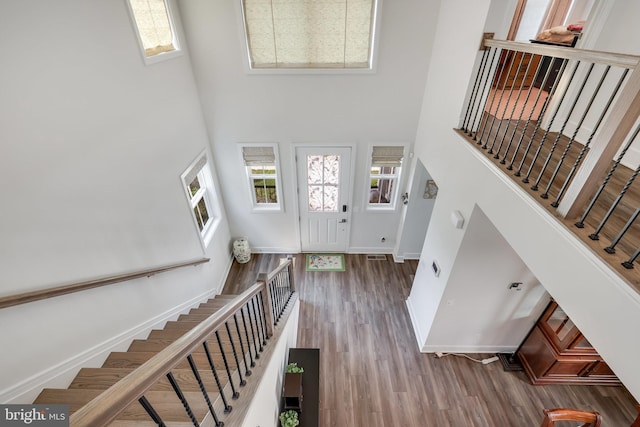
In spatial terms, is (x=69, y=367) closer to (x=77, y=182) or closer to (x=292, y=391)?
(x=77, y=182)

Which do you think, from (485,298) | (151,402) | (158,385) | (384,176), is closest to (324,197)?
(384,176)

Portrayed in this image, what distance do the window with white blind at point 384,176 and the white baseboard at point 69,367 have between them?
3.83 metres

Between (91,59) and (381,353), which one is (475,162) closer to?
(381,353)

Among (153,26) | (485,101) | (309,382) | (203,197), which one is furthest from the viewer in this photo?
(203,197)

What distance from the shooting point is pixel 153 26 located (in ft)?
10.9

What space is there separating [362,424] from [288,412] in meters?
0.97

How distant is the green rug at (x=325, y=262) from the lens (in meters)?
5.70

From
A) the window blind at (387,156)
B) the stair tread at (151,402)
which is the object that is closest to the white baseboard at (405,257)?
the window blind at (387,156)

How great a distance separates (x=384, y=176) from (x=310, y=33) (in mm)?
2520

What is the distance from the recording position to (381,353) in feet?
13.8

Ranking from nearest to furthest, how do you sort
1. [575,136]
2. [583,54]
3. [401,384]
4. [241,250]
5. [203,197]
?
[583,54]
[575,136]
[401,384]
[203,197]
[241,250]

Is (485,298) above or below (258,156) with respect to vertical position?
below

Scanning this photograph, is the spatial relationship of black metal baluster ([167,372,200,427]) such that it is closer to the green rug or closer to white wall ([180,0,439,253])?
white wall ([180,0,439,253])

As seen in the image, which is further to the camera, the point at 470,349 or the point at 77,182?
the point at 470,349
